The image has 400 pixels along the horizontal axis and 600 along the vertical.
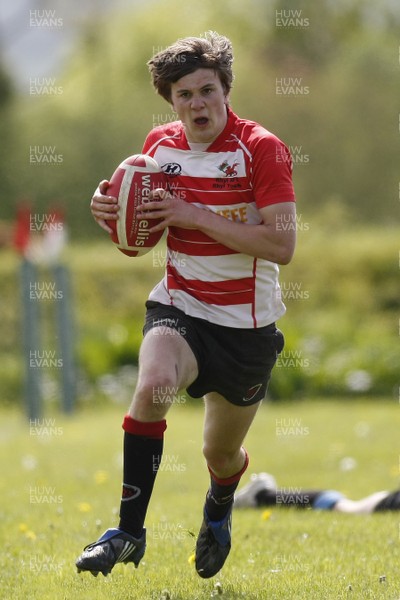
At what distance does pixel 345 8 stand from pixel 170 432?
37300mm

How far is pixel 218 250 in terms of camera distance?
479 centimetres

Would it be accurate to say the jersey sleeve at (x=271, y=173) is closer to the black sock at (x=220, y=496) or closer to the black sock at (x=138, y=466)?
the black sock at (x=138, y=466)

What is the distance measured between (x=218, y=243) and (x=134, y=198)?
0.41 m

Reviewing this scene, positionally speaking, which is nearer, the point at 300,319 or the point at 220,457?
the point at 220,457

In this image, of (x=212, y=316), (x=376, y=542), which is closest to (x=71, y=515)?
(x=376, y=542)

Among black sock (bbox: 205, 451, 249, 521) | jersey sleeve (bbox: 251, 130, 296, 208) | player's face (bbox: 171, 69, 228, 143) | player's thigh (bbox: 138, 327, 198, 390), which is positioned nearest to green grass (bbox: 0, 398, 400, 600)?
black sock (bbox: 205, 451, 249, 521)

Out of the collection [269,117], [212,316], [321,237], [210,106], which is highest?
[210,106]

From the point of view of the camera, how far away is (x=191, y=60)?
4.72 meters

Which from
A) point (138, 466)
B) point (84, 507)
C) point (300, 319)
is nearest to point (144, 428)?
point (138, 466)

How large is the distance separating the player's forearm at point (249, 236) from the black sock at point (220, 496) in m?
1.13

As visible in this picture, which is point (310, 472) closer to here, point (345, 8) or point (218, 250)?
point (218, 250)

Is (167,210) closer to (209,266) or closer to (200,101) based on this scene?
(209,266)

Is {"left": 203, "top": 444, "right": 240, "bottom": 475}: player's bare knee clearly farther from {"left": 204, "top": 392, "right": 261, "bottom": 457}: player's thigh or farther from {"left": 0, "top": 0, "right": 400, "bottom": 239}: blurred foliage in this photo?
{"left": 0, "top": 0, "right": 400, "bottom": 239}: blurred foliage

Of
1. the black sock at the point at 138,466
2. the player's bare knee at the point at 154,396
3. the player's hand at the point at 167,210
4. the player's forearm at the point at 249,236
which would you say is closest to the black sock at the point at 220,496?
the black sock at the point at 138,466
